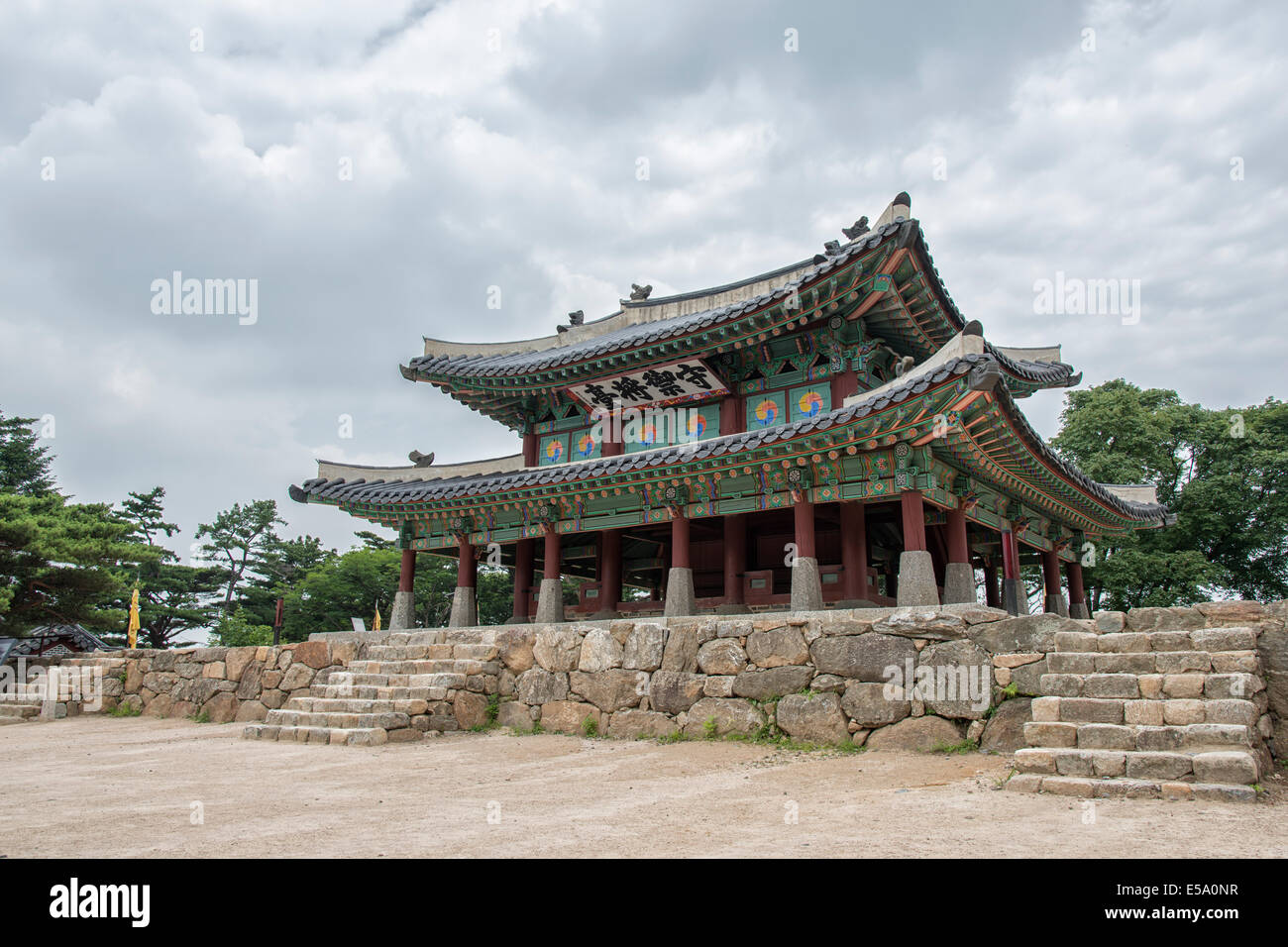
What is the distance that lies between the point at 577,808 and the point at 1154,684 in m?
5.71

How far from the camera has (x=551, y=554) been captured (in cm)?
1683

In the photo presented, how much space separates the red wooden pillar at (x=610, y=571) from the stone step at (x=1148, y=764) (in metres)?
10.9

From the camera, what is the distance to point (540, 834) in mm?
6047

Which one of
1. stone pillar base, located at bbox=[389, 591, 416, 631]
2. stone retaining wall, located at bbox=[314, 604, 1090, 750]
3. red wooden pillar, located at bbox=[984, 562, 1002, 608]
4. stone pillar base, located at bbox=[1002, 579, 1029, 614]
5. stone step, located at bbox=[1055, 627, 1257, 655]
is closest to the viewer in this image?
stone step, located at bbox=[1055, 627, 1257, 655]

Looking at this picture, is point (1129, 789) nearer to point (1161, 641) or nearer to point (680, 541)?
point (1161, 641)

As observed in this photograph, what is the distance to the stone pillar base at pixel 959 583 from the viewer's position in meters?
13.0

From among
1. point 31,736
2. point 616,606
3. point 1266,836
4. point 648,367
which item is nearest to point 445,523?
point 616,606

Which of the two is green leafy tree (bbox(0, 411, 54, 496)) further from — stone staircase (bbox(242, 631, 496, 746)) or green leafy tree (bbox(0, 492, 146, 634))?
stone staircase (bbox(242, 631, 496, 746))

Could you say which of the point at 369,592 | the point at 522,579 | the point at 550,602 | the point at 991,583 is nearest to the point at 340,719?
the point at 550,602

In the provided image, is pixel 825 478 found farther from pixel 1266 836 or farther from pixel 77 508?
pixel 77 508

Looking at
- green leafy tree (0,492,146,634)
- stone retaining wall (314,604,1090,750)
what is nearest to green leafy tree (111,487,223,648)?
green leafy tree (0,492,146,634)

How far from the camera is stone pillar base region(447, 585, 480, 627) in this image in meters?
17.5

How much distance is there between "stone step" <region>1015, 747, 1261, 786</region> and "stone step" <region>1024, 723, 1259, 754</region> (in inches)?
2.9
